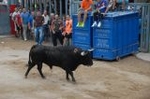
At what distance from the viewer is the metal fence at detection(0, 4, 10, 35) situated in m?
24.5

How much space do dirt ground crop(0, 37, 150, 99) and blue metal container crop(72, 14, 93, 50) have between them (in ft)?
3.03

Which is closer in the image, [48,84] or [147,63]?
[48,84]

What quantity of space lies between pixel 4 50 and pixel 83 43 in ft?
14.0

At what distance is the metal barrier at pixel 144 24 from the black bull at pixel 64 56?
239 inches

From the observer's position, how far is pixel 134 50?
17422mm

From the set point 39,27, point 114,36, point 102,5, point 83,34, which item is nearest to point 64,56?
point 114,36

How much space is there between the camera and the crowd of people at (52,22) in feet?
53.6

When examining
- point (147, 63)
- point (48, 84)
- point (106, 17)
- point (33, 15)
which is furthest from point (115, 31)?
point (33, 15)

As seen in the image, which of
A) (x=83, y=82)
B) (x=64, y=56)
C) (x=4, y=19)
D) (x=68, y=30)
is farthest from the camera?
(x=4, y=19)

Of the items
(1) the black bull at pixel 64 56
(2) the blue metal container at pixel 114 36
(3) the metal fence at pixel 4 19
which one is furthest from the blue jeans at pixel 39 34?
(1) the black bull at pixel 64 56

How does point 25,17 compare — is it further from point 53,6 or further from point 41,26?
point 41,26

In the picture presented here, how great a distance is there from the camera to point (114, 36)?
15742 mm

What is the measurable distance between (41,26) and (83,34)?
3.83 meters

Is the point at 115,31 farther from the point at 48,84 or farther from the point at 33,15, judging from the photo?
the point at 33,15
